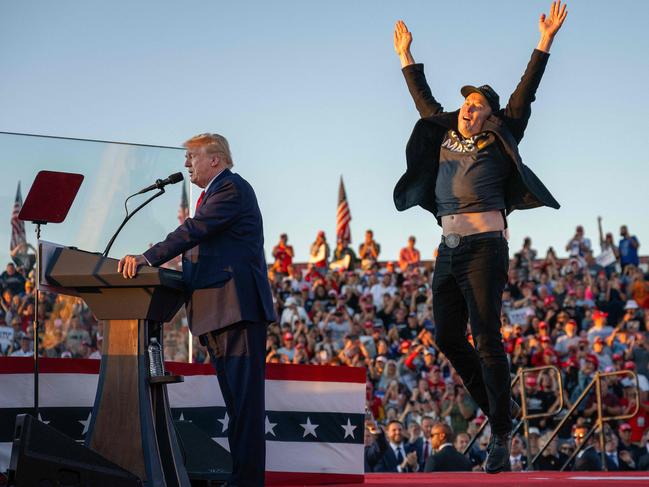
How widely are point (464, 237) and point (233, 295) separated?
1.34 meters

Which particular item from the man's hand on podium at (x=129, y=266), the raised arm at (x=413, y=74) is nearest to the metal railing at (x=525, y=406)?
the raised arm at (x=413, y=74)

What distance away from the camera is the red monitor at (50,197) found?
5863mm

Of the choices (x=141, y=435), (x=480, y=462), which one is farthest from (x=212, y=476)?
(x=480, y=462)

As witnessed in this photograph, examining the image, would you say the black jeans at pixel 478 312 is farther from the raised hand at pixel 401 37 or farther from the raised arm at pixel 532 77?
the raised hand at pixel 401 37

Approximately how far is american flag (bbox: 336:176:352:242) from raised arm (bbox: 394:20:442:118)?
831 inches

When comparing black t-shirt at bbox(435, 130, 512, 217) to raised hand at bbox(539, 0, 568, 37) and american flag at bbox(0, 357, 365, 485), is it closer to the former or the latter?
raised hand at bbox(539, 0, 568, 37)

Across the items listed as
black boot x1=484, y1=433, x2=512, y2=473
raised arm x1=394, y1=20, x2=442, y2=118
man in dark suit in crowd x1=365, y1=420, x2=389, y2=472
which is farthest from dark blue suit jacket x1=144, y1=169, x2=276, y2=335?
man in dark suit in crowd x1=365, y1=420, x2=389, y2=472

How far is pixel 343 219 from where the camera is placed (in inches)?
1113

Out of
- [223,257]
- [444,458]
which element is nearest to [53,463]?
[223,257]

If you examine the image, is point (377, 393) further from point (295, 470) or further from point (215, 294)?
point (215, 294)

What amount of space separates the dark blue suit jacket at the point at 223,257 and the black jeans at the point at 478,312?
1.08m

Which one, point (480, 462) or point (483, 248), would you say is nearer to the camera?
point (483, 248)

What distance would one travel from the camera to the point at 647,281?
58.7 feet

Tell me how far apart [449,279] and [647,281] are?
505 inches
